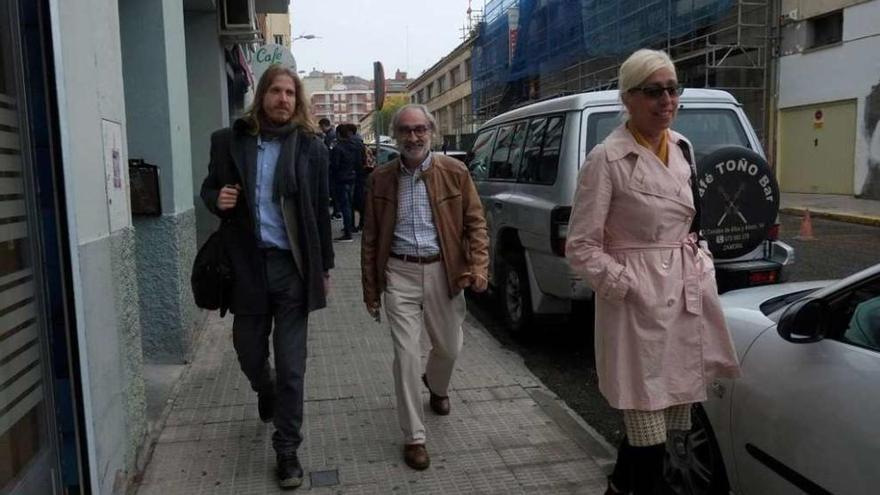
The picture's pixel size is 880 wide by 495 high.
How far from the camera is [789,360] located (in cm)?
270

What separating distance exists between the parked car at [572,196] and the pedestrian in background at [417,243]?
4.51 feet

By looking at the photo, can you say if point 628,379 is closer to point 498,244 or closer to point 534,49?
point 498,244

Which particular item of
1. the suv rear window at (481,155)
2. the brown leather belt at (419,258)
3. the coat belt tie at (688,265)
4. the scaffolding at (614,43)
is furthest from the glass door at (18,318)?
the scaffolding at (614,43)

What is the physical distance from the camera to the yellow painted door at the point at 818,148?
59.8ft

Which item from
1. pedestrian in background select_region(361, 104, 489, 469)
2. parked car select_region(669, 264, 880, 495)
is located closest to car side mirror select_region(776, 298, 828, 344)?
parked car select_region(669, 264, 880, 495)

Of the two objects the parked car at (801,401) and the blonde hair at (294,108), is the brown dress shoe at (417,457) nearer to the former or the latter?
the parked car at (801,401)

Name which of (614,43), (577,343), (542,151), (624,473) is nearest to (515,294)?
(577,343)

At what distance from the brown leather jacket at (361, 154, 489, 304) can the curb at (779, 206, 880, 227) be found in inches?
503

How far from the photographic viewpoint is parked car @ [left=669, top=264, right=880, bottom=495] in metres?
2.34

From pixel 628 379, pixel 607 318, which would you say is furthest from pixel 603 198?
pixel 628 379

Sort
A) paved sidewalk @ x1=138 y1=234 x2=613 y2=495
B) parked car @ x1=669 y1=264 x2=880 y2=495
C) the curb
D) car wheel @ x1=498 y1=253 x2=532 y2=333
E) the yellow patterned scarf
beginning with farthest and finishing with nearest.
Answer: the curb → car wheel @ x1=498 y1=253 x2=532 y2=333 → paved sidewalk @ x1=138 y1=234 x2=613 y2=495 → the yellow patterned scarf → parked car @ x1=669 y1=264 x2=880 y2=495

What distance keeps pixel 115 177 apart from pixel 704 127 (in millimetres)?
3896

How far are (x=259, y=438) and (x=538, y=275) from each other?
2.37m

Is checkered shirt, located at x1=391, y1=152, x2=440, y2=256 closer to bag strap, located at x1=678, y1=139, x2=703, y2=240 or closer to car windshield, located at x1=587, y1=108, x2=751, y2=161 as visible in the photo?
bag strap, located at x1=678, y1=139, x2=703, y2=240
